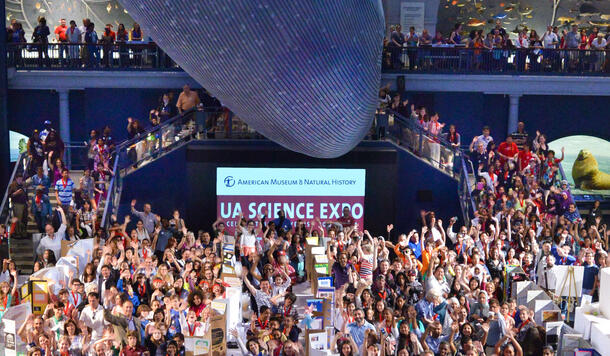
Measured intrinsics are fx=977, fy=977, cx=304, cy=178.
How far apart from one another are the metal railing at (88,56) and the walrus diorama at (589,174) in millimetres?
10324

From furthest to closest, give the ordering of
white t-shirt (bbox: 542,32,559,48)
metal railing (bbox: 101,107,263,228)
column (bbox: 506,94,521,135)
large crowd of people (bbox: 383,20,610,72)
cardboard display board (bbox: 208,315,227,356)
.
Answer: column (bbox: 506,94,521,135) < white t-shirt (bbox: 542,32,559,48) < large crowd of people (bbox: 383,20,610,72) < metal railing (bbox: 101,107,263,228) < cardboard display board (bbox: 208,315,227,356)

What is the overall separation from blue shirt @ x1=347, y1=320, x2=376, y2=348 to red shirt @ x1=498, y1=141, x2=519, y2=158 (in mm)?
8366

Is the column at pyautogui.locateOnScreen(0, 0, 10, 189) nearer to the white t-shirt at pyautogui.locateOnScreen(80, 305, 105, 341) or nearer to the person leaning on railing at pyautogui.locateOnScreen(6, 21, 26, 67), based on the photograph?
the person leaning on railing at pyautogui.locateOnScreen(6, 21, 26, 67)

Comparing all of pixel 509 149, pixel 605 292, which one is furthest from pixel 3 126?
pixel 605 292

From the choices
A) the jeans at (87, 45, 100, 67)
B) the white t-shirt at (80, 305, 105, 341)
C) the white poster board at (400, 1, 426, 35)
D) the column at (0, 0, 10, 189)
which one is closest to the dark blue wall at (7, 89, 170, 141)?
A: the jeans at (87, 45, 100, 67)

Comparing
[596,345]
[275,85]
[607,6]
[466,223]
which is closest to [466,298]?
[596,345]

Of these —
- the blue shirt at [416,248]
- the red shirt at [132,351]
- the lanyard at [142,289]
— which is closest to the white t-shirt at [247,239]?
the blue shirt at [416,248]

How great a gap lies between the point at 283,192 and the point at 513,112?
636cm

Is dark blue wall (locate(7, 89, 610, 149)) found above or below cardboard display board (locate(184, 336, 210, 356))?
above

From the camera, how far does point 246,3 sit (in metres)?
9.31

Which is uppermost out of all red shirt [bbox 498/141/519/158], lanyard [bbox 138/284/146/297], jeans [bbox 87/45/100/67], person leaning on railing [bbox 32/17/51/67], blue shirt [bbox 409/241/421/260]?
person leaning on railing [bbox 32/17/51/67]

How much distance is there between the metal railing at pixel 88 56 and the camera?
20984 millimetres

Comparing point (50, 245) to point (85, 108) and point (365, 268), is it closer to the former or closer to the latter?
point (365, 268)

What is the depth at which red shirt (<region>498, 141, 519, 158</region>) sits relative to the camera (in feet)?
61.5
